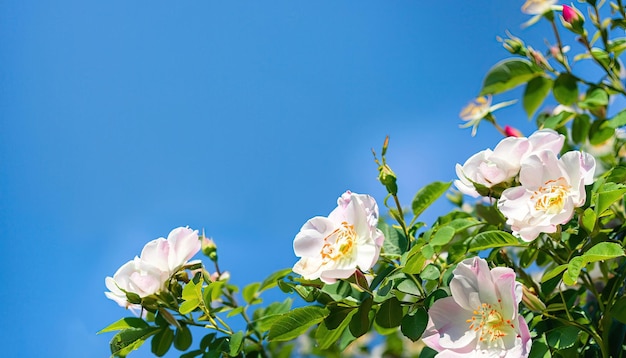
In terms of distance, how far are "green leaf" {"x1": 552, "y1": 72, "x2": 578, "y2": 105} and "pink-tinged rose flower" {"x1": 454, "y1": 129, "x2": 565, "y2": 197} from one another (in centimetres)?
45

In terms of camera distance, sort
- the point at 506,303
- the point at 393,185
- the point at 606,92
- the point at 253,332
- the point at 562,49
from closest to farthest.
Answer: the point at 506,303 < the point at 393,185 < the point at 253,332 < the point at 606,92 < the point at 562,49

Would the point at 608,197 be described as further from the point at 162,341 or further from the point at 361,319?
the point at 162,341

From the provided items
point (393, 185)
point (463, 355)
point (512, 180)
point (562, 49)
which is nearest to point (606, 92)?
point (562, 49)

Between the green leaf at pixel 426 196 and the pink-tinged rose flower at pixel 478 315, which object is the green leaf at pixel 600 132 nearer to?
the green leaf at pixel 426 196

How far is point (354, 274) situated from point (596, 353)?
16.1 inches

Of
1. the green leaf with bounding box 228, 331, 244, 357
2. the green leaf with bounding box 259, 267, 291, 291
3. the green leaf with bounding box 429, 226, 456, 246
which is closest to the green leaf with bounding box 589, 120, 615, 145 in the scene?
the green leaf with bounding box 429, 226, 456, 246

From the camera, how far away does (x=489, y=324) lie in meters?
0.91

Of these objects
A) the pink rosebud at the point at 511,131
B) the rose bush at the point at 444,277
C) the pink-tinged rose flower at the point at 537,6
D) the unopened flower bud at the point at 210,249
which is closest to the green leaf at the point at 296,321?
the rose bush at the point at 444,277

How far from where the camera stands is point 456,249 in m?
1.03

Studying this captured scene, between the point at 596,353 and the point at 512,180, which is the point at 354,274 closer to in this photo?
the point at 512,180

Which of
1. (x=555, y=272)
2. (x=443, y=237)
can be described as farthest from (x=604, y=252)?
(x=443, y=237)

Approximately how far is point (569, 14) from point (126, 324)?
1019 millimetres

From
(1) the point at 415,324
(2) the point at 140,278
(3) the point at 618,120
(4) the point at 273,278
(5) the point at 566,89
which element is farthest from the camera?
(5) the point at 566,89

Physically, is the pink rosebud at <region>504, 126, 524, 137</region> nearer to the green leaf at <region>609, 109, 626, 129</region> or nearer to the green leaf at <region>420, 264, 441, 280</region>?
the green leaf at <region>609, 109, 626, 129</region>
